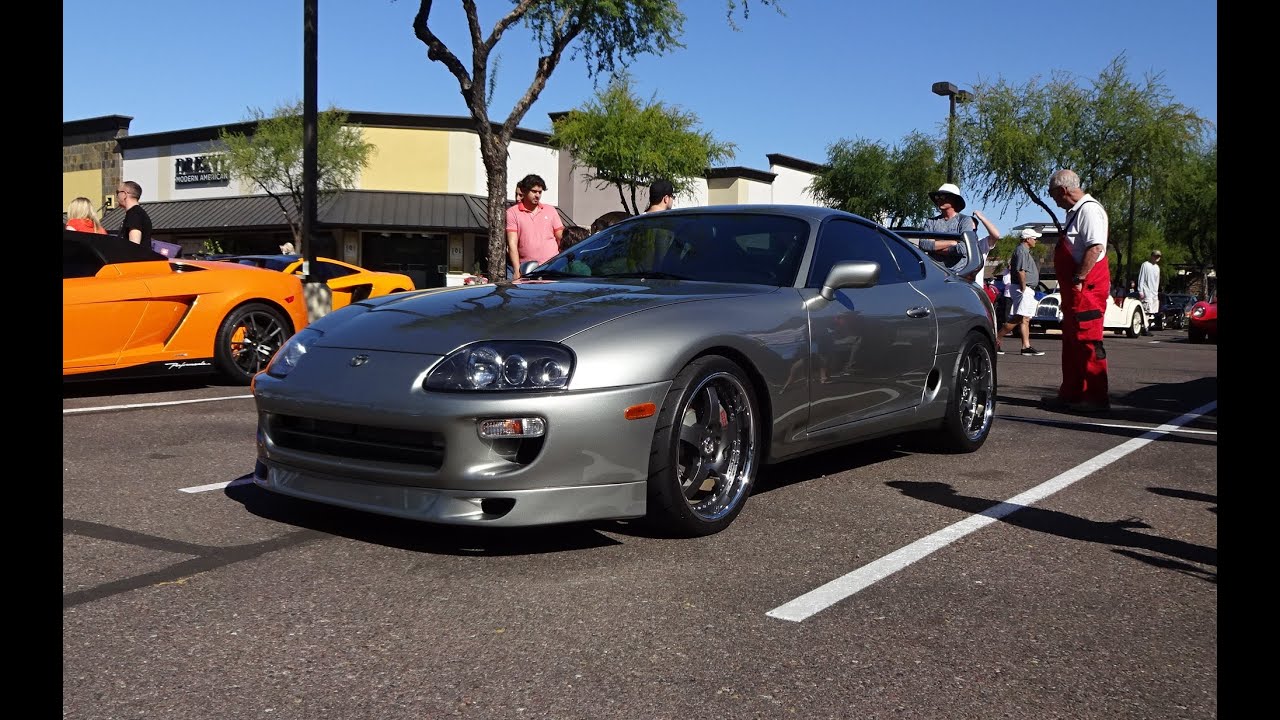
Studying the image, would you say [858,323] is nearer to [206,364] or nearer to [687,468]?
[687,468]

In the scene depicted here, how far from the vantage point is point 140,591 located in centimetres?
330

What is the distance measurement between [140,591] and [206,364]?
18.0 feet

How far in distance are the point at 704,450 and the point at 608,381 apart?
58 centimetres

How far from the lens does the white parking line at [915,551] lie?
10.8 feet

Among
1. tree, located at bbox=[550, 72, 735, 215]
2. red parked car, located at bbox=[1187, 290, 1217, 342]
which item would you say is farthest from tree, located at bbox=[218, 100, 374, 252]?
red parked car, located at bbox=[1187, 290, 1217, 342]

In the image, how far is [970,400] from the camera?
6098 millimetres

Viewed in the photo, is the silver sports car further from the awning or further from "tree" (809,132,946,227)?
"tree" (809,132,946,227)

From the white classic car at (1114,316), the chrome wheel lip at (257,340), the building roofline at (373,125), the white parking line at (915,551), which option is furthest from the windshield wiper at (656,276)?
the building roofline at (373,125)

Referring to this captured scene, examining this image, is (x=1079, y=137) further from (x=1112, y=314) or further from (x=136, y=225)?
(x=136, y=225)

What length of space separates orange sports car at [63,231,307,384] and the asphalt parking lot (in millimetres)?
2684

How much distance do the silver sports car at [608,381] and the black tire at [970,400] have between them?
64 cm
